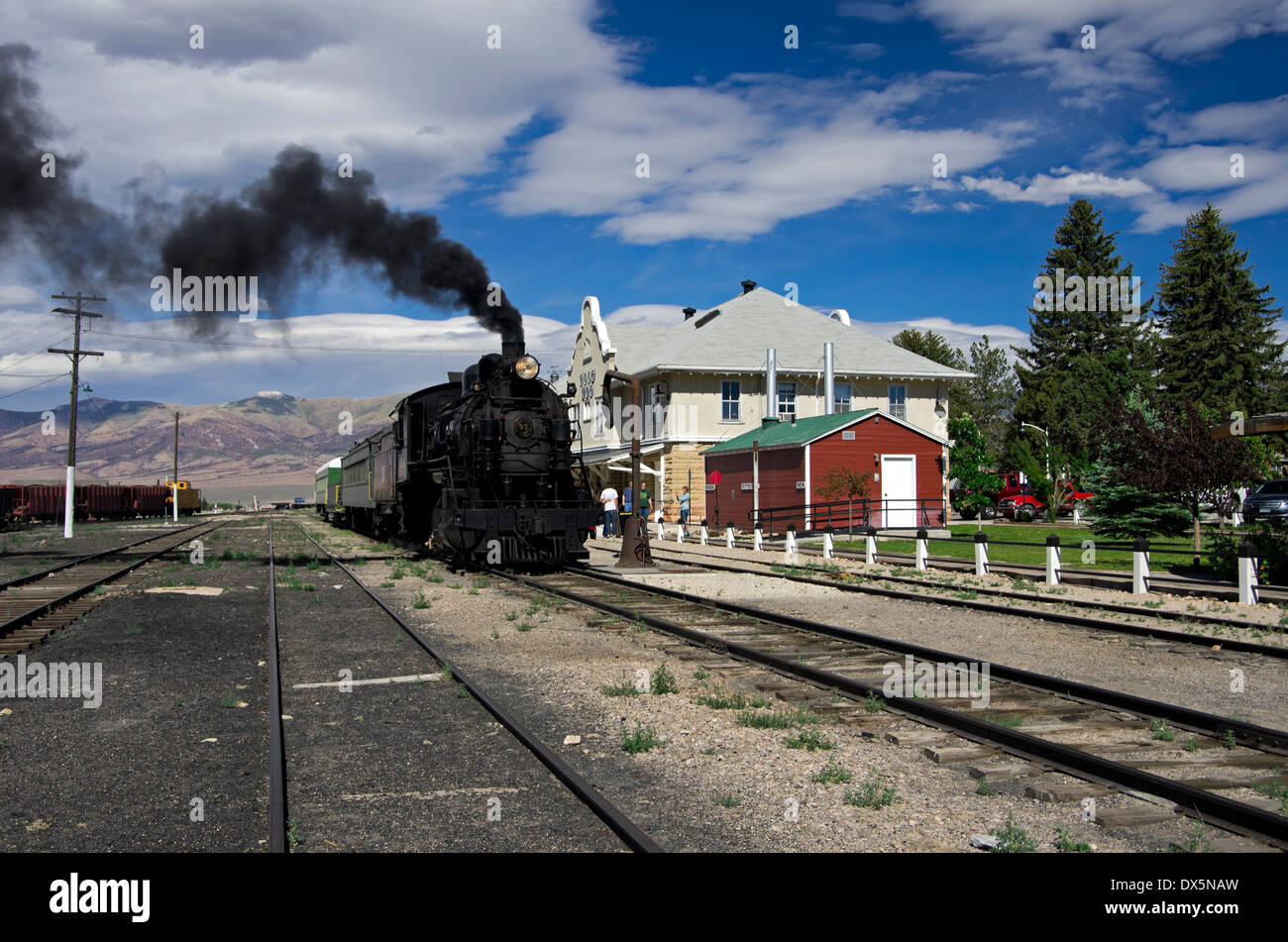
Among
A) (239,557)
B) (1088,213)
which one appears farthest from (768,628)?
(1088,213)

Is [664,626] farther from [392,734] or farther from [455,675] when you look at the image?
[392,734]

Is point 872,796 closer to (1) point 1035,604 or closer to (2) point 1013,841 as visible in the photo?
(2) point 1013,841

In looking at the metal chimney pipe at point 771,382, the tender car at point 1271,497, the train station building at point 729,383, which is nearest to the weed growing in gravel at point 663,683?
the train station building at point 729,383

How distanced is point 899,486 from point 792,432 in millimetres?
4232

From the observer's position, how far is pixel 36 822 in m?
5.10

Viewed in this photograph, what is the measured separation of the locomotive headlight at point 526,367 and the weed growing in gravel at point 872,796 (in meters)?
14.3

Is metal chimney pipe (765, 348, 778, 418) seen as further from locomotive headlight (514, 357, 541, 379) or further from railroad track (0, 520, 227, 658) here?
railroad track (0, 520, 227, 658)

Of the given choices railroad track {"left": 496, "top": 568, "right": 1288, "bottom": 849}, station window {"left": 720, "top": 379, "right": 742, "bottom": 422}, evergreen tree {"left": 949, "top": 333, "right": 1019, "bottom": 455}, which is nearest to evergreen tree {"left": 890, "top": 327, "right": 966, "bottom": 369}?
evergreen tree {"left": 949, "top": 333, "right": 1019, "bottom": 455}

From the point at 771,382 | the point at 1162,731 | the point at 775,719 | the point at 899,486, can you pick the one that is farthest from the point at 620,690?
the point at 771,382

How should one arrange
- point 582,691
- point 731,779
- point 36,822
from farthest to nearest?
point 582,691, point 731,779, point 36,822

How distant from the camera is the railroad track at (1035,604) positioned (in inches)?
418

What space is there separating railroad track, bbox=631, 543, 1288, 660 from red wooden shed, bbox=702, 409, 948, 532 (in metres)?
10.8

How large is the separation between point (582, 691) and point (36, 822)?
4.25 metres

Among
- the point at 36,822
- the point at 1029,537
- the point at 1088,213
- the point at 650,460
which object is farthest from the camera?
the point at 1088,213
